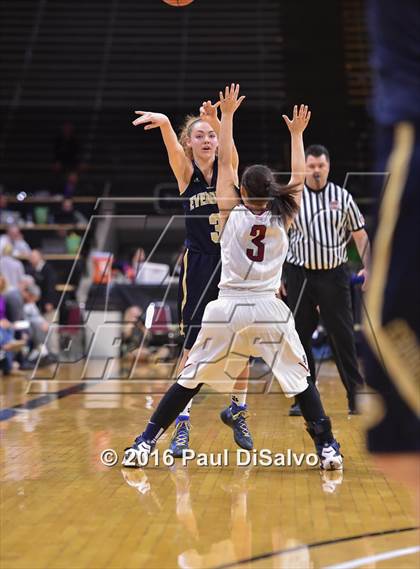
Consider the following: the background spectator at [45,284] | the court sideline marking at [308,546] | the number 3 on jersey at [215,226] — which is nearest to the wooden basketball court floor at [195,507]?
the court sideline marking at [308,546]

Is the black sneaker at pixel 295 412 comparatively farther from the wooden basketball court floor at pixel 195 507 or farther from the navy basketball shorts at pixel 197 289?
the navy basketball shorts at pixel 197 289

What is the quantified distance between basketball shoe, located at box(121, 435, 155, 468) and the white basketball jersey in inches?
35.4

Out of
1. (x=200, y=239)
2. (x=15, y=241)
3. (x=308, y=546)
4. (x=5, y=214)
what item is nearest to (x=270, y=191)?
(x=200, y=239)

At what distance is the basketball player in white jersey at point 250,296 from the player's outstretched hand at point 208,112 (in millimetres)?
545

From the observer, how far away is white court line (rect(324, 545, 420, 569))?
10.2 ft

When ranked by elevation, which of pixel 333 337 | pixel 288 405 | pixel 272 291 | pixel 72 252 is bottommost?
pixel 72 252

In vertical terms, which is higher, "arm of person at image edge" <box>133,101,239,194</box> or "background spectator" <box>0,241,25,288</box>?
"arm of person at image edge" <box>133,101,239,194</box>

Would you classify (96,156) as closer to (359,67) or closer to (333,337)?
(359,67)

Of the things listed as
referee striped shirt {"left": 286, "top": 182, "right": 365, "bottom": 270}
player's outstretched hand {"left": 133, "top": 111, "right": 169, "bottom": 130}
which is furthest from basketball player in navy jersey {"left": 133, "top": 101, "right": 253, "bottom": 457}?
referee striped shirt {"left": 286, "top": 182, "right": 365, "bottom": 270}

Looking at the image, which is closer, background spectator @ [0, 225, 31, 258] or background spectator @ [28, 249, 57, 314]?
background spectator @ [28, 249, 57, 314]

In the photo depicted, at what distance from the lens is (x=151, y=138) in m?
19.4

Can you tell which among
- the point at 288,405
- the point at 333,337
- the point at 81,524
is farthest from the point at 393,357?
the point at 288,405

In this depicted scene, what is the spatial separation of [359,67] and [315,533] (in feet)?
60.6

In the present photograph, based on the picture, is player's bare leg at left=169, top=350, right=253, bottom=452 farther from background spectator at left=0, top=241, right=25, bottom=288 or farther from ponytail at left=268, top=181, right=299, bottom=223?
background spectator at left=0, top=241, right=25, bottom=288
